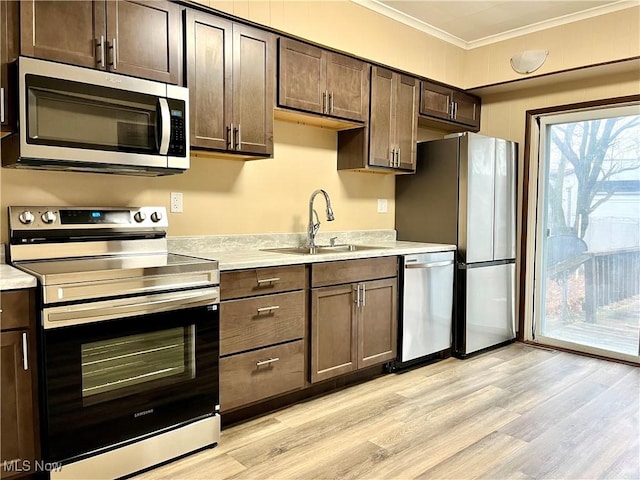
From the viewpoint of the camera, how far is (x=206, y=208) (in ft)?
9.68

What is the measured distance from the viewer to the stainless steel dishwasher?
11.1 ft

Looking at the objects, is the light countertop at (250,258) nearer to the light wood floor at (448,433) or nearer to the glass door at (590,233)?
the light wood floor at (448,433)

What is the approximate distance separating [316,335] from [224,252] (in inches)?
28.9

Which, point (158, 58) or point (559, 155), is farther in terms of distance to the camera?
point (559, 155)

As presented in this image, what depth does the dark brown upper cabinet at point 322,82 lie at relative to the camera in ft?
9.68

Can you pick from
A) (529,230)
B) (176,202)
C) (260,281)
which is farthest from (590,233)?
(176,202)

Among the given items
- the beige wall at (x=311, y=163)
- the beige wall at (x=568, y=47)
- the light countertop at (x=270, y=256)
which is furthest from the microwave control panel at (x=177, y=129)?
the beige wall at (x=568, y=47)

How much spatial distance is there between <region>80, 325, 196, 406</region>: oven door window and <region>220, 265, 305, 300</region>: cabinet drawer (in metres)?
0.29

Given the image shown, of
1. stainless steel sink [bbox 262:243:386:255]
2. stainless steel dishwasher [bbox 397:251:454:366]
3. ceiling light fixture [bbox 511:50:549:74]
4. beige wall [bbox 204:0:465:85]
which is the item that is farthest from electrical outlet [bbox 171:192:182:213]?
ceiling light fixture [bbox 511:50:549:74]

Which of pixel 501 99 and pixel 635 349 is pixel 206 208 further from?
pixel 635 349

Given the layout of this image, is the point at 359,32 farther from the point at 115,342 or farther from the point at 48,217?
the point at 115,342

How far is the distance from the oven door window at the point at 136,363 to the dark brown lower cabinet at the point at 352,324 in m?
0.83

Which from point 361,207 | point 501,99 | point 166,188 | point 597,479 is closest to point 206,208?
point 166,188

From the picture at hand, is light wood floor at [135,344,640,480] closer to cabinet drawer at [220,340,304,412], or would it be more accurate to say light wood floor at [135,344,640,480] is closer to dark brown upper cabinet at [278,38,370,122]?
cabinet drawer at [220,340,304,412]
